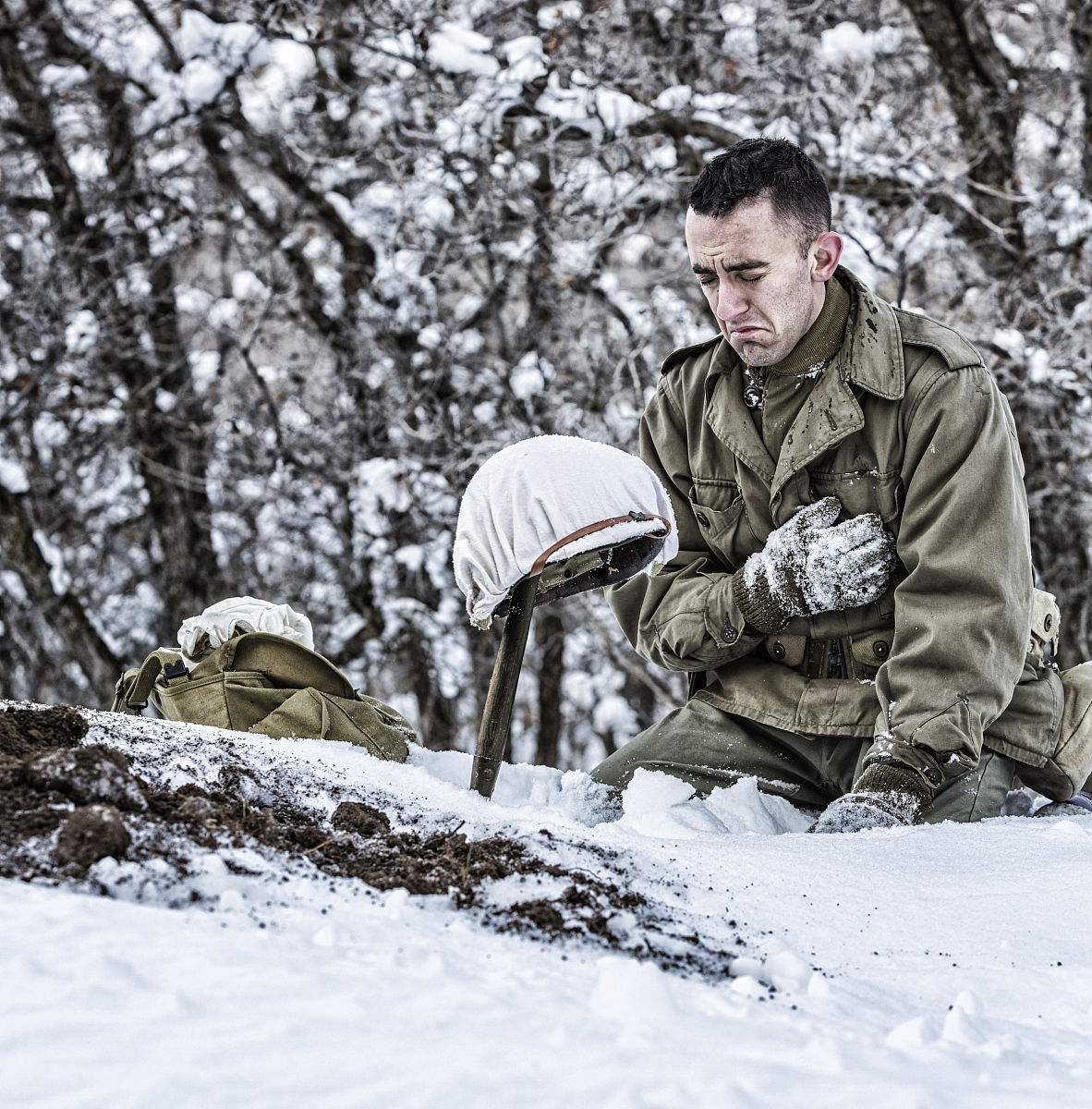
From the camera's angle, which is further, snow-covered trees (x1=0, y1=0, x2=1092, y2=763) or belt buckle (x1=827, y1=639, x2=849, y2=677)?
snow-covered trees (x1=0, y1=0, x2=1092, y2=763)

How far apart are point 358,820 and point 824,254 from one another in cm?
175

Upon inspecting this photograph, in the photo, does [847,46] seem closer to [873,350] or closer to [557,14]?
[557,14]

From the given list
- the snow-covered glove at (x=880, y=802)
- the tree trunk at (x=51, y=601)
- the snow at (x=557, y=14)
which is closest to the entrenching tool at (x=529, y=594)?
the snow-covered glove at (x=880, y=802)

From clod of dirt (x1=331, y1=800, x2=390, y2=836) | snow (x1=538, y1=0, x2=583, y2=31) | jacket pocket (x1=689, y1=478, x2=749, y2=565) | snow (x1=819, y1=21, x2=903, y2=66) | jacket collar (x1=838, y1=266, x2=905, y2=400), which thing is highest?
snow (x1=538, y1=0, x2=583, y2=31)

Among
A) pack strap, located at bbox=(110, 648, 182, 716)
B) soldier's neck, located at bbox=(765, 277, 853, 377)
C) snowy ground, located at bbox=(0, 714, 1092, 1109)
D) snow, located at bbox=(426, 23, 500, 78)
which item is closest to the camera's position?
snowy ground, located at bbox=(0, 714, 1092, 1109)

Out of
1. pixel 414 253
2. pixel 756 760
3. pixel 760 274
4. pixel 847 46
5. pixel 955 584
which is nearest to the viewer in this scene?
pixel 955 584

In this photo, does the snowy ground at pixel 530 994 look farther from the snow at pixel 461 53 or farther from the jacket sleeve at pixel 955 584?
the snow at pixel 461 53

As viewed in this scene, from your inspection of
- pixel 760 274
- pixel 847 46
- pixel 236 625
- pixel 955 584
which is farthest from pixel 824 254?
pixel 847 46

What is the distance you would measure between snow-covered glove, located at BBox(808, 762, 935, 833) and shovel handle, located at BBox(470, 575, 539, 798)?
699mm

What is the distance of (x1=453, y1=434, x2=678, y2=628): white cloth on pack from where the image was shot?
236cm

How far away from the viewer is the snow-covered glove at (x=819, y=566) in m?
2.95

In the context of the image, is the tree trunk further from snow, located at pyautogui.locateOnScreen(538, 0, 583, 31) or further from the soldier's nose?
the soldier's nose

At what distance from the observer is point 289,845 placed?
1.89m

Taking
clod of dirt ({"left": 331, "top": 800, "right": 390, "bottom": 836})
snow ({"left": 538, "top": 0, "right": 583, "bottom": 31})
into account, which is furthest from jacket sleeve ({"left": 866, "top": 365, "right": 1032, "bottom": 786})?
snow ({"left": 538, "top": 0, "right": 583, "bottom": 31})
